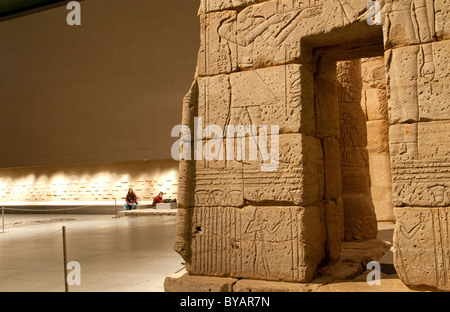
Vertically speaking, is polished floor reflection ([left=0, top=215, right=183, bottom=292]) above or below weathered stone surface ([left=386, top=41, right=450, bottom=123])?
below

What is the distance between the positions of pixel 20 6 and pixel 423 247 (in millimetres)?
18748

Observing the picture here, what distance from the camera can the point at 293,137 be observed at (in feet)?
12.8

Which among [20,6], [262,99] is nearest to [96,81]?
[20,6]

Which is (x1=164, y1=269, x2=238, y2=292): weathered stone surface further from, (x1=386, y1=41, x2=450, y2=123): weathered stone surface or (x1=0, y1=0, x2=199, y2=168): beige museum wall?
(x1=0, y1=0, x2=199, y2=168): beige museum wall

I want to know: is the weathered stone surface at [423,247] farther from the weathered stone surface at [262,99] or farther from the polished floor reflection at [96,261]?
the polished floor reflection at [96,261]

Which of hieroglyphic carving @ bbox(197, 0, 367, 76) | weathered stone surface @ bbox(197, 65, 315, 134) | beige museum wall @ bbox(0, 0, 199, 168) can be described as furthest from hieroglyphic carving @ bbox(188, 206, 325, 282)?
beige museum wall @ bbox(0, 0, 199, 168)

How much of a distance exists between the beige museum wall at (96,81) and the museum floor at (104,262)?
6339mm

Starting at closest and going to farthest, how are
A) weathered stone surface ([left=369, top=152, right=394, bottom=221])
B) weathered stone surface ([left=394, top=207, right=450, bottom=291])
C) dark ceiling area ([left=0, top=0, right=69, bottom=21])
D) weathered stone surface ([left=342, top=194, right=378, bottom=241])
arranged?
weathered stone surface ([left=394, top=207, right=450, bottom=291]), weathered stone surface ([left=342, top=194, right=378, bottom=241]), weathered stone surface ([left=369, top=152, right=394, bottom=221]), dark ceiling area ([left=0, top=0, right=69, bottom=21])

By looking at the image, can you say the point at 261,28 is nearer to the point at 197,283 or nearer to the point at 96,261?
the point at 197,283

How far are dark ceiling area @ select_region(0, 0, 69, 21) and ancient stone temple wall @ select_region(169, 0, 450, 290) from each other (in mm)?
14893

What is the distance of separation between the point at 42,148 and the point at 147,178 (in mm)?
4830

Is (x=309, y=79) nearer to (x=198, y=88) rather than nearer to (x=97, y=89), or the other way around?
(x=198, y=88)

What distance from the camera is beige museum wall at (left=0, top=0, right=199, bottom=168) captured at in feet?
47.3

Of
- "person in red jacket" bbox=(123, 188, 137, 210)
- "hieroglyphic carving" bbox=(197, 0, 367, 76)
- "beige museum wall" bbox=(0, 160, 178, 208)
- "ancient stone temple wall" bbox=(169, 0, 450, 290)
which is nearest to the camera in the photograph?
"ancient stone temple wall" bbox=(169, 0, 450, 290)
